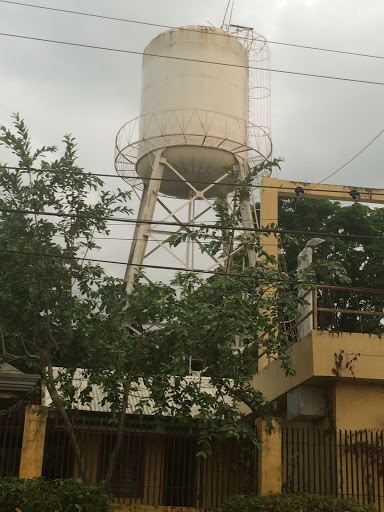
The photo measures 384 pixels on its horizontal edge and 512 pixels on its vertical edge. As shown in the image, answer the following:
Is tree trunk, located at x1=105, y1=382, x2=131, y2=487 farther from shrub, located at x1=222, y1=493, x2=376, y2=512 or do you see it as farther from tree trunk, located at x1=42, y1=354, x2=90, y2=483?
shrub, located at x1=222, y1=493, x2=376, y2=512

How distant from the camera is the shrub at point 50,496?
501 inches

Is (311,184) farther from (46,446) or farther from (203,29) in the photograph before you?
(46,446)

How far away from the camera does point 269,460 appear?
569 inches

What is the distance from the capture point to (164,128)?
23.5 m

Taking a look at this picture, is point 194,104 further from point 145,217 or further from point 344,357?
point 344,357

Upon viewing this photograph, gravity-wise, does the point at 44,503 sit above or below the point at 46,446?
below

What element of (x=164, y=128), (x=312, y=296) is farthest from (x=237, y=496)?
(x=164, y=128)

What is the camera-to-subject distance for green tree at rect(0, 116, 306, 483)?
46.9 ft

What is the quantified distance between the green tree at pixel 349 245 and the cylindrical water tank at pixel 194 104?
902 cm

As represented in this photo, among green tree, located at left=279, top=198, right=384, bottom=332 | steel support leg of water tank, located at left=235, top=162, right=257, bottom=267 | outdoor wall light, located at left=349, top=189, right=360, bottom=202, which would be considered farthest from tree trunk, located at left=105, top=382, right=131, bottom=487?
green tree, located at left=279, top=198, right=384, bottom=332

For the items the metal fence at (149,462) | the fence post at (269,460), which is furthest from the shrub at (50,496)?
the fence post at (269,460)

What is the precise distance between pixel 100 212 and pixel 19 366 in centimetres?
1273

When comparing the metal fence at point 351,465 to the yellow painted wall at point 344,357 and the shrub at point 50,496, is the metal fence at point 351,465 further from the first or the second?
the shrub at point 50,496

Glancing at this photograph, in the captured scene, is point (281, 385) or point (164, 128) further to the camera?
point (164, 128)
